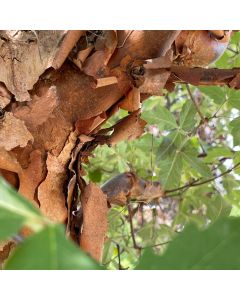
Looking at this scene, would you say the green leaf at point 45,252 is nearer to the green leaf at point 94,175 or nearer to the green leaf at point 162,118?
the green leaf at point 162,118

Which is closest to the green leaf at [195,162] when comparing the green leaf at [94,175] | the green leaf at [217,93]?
the green leaf at [217,93]

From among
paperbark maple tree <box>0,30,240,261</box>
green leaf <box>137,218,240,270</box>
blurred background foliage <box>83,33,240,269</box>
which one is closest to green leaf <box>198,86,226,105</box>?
blurred background foliage <box>83,33,240,269</box>

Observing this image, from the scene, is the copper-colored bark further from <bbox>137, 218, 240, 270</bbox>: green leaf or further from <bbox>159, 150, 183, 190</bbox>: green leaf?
<bbox>137, 218, 240, 270</bbox>: green leaf

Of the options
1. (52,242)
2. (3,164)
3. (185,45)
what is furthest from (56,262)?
(185,45)

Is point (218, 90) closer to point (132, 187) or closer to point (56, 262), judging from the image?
point (132, 187)

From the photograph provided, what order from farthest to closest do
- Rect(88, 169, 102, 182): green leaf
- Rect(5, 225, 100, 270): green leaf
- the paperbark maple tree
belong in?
1. Rect(88, 169, 102, 182): green leaf
2. the paperbark maple tree
3. Rect(5, 225, 100, 270): green leaf
